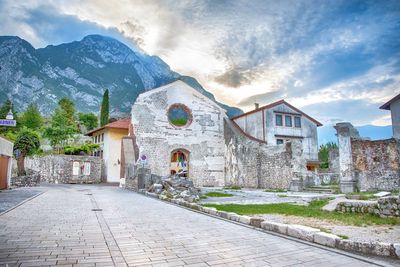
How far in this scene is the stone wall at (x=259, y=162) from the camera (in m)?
21.2

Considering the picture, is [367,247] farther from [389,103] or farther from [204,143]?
[389,103]

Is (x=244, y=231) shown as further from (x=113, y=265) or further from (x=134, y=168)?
(x=134, y=168)

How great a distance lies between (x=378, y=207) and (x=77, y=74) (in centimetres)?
13782

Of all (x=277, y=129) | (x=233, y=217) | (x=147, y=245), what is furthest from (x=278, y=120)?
(x=147, y=245)

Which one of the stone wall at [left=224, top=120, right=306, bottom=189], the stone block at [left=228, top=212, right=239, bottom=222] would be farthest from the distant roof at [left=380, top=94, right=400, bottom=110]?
the stone block at [left=228, top=212, right=239, bottom=222]

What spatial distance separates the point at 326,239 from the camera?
4809 mm

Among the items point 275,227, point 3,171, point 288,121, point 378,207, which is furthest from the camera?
point 288,121

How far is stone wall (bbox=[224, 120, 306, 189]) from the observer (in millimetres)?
21234

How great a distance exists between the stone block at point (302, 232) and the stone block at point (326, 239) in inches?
4.1

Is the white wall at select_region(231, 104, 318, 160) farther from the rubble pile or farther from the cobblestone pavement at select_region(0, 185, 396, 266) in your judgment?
the cobblestone pavement at select_region(0, 185, 396, 266)

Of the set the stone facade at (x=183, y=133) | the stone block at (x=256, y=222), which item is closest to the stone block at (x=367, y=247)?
the stone block at (x=256, y=222)

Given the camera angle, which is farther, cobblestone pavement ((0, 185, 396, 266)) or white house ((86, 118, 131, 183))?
white house ((86, 118, 131, 183))

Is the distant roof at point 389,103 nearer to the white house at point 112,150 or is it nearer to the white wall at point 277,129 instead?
the white wall at point 277,129

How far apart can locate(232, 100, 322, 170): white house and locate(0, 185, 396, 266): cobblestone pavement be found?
2400 centimetres
